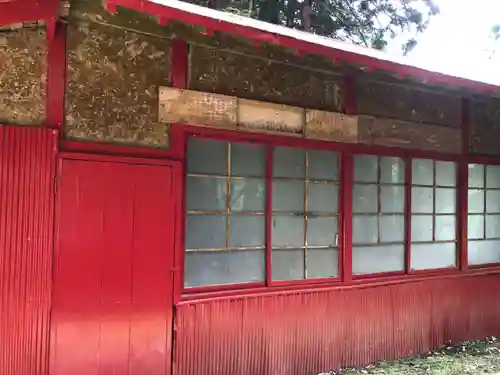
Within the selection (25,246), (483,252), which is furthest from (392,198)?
(25,246)

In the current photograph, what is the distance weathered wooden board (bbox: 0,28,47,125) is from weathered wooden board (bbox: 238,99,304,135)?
178cm

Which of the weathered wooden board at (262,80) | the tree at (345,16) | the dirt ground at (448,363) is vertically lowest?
the dirt ground at (448,363)

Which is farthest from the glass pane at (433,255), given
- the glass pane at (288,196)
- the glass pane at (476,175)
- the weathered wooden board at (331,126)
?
the glass pane at (288,196)

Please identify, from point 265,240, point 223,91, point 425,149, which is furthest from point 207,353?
point 425,149

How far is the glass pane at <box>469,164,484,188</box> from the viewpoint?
23.7 ft

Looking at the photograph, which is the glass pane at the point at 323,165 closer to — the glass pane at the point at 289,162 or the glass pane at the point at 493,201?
the glass pane at the point at 289,162

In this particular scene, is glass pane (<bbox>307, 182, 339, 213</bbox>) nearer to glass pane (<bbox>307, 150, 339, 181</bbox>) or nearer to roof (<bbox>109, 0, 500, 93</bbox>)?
glass pane (<bbox>307, 150, 339, 181</bbox>)

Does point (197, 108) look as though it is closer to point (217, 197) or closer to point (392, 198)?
point (217, 197)

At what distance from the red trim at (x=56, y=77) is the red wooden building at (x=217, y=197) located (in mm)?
15

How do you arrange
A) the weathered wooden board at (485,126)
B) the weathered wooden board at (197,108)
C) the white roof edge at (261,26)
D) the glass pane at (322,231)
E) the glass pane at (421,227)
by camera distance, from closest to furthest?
1. the white roof edge at (261,26)
2. the weathered wooden board at (197,108)
3. the glass pane at (322,231)
4. the glass pane at (421,227)
5. the weathered wooden board at (485,126)

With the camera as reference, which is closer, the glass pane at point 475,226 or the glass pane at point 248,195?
the glass pane at point 248,195

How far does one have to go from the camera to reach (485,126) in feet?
23.8

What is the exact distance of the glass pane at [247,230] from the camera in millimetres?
5094

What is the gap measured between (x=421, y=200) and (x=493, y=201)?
1.55m
